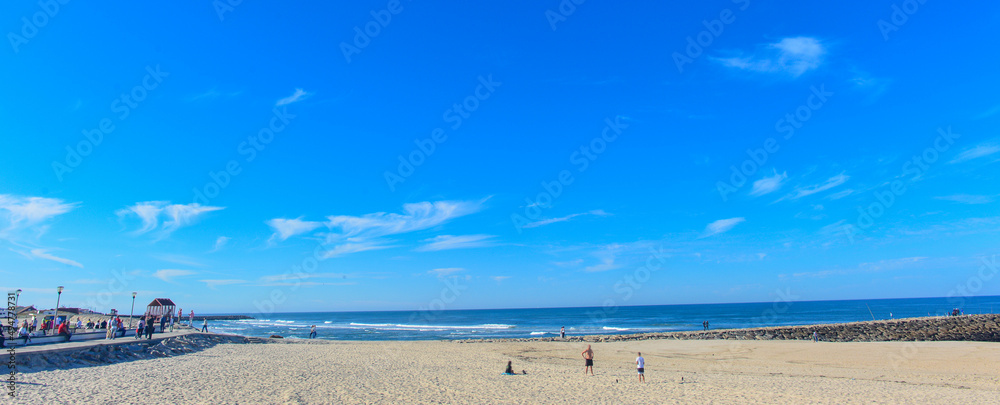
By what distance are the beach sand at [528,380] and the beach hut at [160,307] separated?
1672 cm

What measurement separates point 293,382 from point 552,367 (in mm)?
11804

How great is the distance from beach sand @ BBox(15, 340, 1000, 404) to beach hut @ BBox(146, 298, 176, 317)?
16.7 metres

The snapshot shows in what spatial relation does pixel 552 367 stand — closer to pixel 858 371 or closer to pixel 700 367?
pixel 700 367

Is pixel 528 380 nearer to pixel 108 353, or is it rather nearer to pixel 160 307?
pixel 108 353

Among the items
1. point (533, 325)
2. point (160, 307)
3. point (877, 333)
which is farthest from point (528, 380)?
point (533, 325)

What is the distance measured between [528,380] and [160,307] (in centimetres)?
3485

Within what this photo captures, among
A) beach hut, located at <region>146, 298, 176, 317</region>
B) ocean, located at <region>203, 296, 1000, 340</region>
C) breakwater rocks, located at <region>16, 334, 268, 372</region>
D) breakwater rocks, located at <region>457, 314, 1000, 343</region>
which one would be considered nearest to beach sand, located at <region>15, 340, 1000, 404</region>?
breakwater rocks, located at <region>16, 334, 268, 372</region>

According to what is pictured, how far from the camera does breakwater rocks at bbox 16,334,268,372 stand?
1638cm

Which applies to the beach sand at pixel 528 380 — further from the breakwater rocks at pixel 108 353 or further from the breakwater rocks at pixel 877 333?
the breakwater rocks at pixel 877 333

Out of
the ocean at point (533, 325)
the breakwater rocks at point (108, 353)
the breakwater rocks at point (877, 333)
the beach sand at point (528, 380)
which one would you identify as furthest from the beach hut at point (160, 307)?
the breakwater rocks at point (877, 333)

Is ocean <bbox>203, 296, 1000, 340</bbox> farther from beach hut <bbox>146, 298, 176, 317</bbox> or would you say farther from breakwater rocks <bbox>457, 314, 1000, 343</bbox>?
beach hut <bbox>146, 298, 176, 317</bbox>

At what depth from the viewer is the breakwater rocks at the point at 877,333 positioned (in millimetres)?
39344

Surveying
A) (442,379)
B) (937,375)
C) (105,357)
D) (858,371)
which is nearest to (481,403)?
(442,379)

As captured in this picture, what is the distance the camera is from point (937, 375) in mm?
20469
